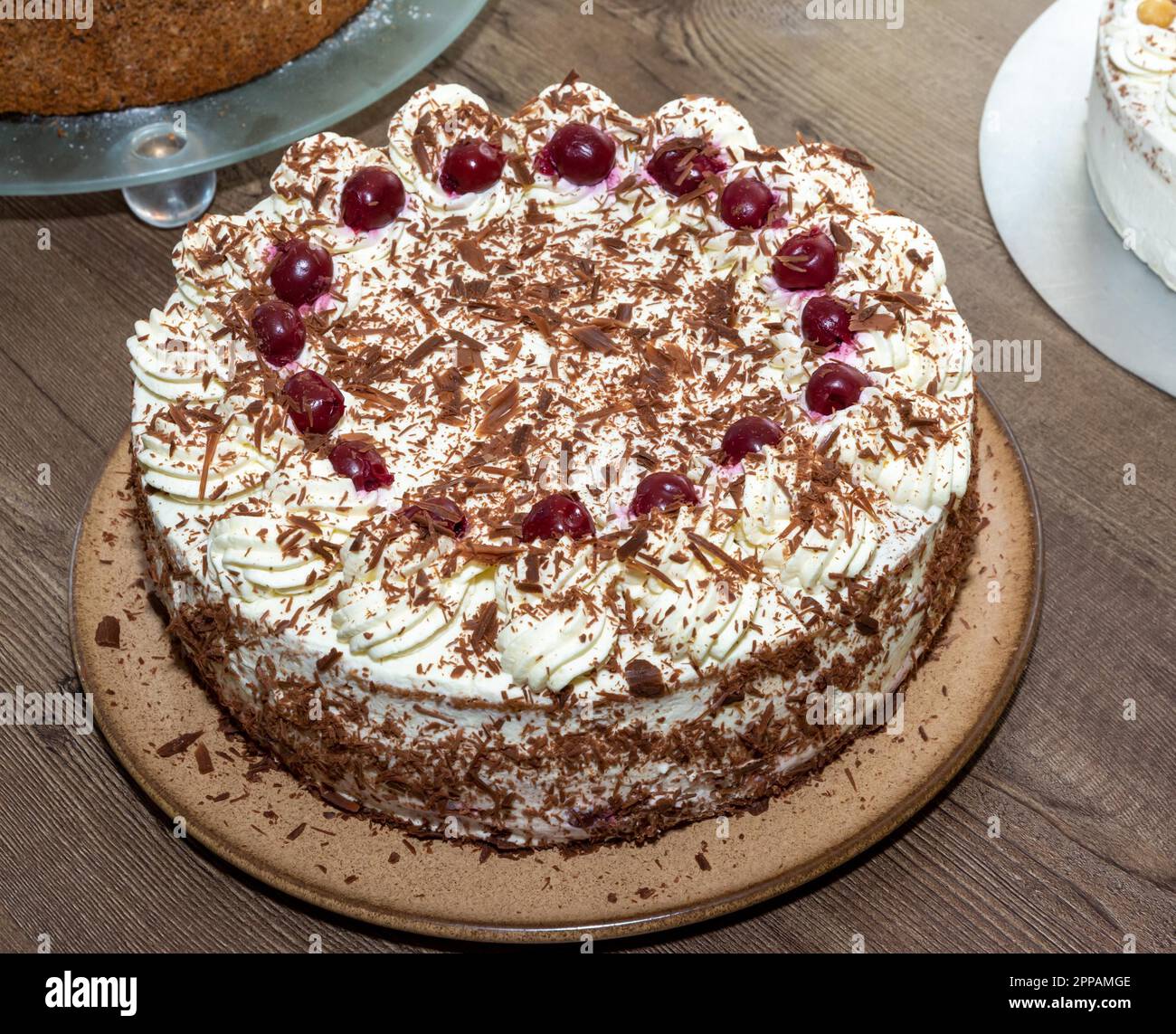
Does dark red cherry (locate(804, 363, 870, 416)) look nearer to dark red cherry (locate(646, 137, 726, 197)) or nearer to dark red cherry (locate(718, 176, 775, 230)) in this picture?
dark red cherry (locate(718, 176, 775, 230))

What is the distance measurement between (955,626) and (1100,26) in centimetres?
172

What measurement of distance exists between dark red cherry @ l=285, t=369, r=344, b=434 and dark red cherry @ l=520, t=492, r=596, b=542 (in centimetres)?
43

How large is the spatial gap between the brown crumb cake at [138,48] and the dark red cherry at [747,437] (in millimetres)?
1685

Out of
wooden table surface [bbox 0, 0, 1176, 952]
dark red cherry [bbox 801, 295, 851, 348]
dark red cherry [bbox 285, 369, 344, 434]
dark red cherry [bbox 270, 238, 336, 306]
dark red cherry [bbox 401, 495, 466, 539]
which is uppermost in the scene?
dark red cherry [bbox 801, 295, 851, 348]

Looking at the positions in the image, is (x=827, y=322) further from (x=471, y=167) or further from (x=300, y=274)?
(x=300, y=274)

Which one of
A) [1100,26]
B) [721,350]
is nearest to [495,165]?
[721,350]

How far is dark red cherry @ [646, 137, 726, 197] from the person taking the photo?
2.93 m

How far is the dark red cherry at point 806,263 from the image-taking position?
2744 mm

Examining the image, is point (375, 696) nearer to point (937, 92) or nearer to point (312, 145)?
point (312, 145)

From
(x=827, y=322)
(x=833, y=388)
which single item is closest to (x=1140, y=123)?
(x=827, y=322)

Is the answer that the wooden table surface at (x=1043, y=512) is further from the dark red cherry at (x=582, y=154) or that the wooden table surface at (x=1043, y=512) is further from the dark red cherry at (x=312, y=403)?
the dark red cherry at (x=582, y=154)

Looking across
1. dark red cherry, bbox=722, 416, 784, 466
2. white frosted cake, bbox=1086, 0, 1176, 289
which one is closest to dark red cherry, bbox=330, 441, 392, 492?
dark red cherry, bbox=722, 416, 784, 466

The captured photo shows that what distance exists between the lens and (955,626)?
2.74 meters
